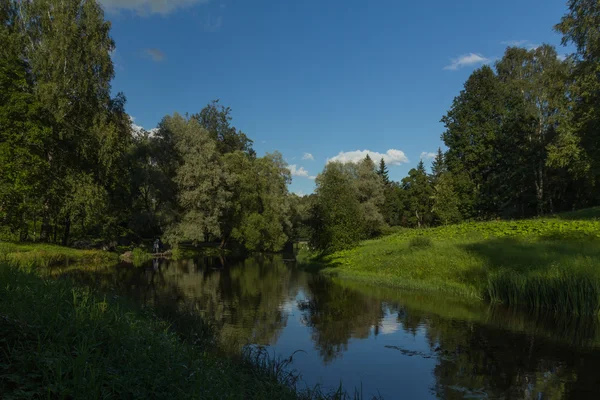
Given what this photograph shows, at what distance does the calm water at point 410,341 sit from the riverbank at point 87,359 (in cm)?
329

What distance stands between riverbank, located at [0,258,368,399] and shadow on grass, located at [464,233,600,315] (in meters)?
12.7

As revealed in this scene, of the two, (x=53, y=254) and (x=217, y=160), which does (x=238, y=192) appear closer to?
(x=217, y=160)

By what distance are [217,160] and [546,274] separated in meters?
38.7

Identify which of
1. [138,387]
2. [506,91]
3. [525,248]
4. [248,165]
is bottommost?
[138,387]

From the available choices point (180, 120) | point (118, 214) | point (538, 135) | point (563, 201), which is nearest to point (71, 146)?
point (118, 214)

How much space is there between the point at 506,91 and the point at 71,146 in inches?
2081

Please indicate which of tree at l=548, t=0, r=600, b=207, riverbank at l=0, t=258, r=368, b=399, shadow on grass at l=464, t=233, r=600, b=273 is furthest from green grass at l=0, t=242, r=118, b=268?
tree at l=548, t=0, r=600, b=207

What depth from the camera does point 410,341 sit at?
1350 centimetres

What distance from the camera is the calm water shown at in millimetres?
9742

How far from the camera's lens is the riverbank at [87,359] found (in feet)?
15.6

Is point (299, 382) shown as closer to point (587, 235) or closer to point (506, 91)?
point (587, 235)

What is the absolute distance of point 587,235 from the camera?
23.0m

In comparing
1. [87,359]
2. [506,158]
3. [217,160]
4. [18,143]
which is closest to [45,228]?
[18,143]

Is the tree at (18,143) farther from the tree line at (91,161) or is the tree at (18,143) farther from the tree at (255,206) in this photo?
the tree at (255,206)
